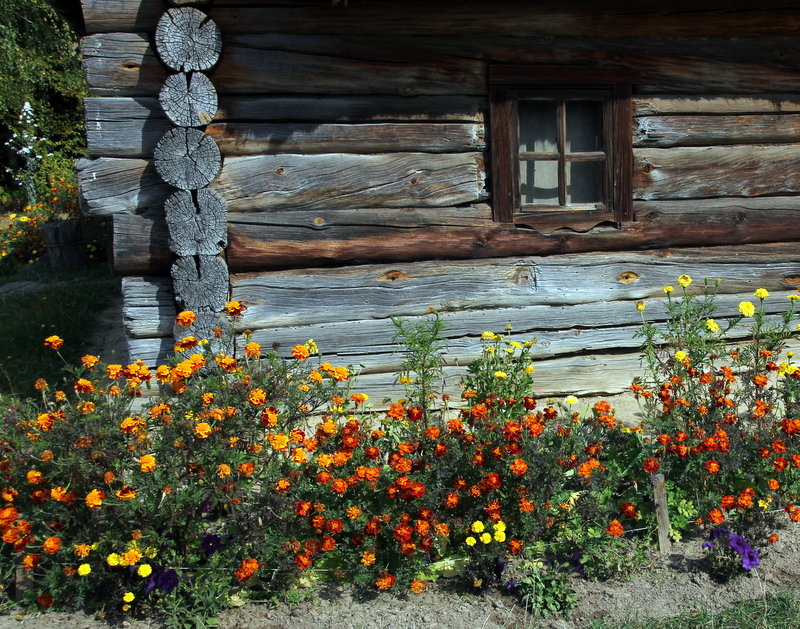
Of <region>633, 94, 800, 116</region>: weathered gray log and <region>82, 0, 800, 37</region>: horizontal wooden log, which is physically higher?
<region>82, 0, 800, 37</region>: horizontal wooden log

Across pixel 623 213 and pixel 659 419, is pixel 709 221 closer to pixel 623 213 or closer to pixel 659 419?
pixel 623 213

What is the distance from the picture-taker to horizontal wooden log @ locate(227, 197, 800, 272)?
4594 millimetres

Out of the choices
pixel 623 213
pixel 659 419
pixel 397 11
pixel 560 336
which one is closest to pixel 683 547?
pixel 659 419

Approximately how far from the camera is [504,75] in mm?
4719

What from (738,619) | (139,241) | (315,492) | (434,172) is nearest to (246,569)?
(315,492)

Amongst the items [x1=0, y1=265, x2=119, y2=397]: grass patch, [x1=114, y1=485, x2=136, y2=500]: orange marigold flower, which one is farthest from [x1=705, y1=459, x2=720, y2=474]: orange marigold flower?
[x1=0, y1=265, x2=119, y2=397]: grass patch

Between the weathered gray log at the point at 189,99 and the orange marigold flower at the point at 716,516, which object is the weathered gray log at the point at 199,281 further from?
the orange marigold flower at the point at 716,516

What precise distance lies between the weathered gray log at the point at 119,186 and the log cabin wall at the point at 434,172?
0.01 metres

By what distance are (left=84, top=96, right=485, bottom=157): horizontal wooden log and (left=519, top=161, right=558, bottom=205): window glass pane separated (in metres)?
0.40

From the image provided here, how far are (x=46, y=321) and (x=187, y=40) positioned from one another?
12.7 feet

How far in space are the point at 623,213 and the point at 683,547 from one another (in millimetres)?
2315

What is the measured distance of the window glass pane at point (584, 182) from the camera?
506cm

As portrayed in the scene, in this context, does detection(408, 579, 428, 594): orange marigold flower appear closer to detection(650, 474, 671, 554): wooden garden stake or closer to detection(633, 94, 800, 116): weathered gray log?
Result: detection(650, 474, 671, 554): wooden garden stake

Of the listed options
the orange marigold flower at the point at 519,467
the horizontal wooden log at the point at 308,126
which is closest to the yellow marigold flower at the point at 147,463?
the orange marigold flower at the point at 519,467
